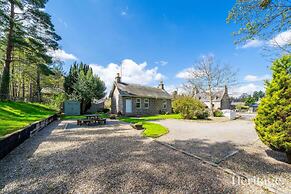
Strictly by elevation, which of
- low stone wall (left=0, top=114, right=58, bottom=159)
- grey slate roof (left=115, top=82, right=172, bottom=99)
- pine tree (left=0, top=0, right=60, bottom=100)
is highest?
pine tree (left=0, top=0, right=60, bottom=100)

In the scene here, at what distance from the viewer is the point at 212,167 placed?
3.83 metres

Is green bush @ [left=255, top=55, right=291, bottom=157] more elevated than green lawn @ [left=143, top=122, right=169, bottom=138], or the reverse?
green bush @ [left=255, top=55, right=291, bottom=157]

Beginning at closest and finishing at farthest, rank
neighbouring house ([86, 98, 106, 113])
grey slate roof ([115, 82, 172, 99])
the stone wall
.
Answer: grey slate roof ([115, 82, 172, 99]) → the stone wall → neighbouring house ([86, 98, 106, 113])

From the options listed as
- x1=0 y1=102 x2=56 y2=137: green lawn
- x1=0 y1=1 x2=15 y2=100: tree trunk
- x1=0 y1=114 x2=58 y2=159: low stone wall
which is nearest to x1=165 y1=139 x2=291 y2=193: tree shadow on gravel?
x1=0 y1=114 x2=58 y2=159: low stone wall

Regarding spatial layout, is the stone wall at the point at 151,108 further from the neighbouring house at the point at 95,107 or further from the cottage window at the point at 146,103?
the neighbouring house at the point at 95,107

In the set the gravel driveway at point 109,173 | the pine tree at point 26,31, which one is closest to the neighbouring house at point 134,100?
the pine tree at point 26,31

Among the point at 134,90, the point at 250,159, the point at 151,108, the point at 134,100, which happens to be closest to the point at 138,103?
the point at 134,100

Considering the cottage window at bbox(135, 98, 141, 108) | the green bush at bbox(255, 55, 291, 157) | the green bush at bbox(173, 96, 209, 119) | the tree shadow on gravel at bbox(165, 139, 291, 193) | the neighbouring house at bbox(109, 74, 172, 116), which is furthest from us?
the cottage window at bbox(135, 98, 141, 108)

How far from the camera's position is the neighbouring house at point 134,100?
18.9 meters

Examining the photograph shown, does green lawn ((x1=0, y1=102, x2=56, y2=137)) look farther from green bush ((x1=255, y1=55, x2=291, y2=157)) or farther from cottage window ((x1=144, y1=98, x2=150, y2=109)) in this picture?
cottage window ((x1=144, y1=98, x2=150, y2=109))

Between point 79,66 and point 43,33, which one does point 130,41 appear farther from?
point 79,66

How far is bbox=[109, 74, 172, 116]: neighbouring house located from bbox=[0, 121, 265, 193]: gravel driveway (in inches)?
545

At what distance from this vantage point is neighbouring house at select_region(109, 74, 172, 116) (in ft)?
62.0

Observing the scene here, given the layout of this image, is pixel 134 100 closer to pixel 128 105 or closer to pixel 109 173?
pixel 128 105
